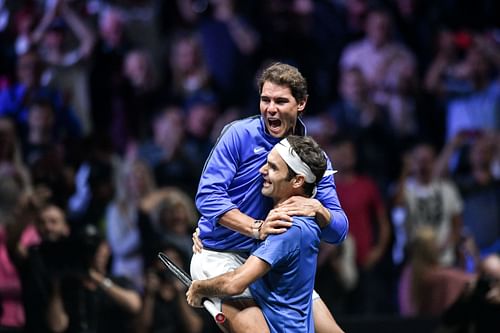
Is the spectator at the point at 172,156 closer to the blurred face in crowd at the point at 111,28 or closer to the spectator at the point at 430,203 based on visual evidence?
the blurred face in crowd at the point at 111,28

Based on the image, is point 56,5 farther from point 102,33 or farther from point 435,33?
point 435,33

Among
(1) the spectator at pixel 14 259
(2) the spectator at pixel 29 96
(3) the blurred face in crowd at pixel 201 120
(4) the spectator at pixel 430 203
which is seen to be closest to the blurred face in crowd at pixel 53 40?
(2) the spectator at pixel 29 96

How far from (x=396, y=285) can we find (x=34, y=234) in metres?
3.61

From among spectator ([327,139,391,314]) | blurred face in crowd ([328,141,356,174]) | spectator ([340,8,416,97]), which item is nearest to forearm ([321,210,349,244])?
spectator ([327,139,391,314])

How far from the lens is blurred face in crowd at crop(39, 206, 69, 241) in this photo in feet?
28.3

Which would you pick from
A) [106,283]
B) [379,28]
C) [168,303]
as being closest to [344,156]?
[379,28]

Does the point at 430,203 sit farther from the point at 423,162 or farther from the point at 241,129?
the point at 241,129

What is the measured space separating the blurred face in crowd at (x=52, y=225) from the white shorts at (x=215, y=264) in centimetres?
238

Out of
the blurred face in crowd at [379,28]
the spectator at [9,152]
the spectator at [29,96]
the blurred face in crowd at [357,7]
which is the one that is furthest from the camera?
the blurred face in crowd at [357,7]

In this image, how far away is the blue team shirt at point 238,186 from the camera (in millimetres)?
6301

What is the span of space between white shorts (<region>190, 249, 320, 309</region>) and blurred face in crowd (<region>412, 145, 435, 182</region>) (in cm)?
506

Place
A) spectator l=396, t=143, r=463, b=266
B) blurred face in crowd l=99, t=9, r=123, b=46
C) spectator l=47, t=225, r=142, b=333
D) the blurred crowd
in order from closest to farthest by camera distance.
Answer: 1. spectator l=47, t=225, r=142, b=333
2. the blurred crowd
3. spectator l=396, t=143, r=463, b=266
4. blurred face in crowd l=99, t=9, r=123, b=46

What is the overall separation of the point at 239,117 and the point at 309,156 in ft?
17.4

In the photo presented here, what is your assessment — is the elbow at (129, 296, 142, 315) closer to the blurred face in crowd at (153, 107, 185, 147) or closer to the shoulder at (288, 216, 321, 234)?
the blurred face in crowd at (153, 107, 185, 147)
